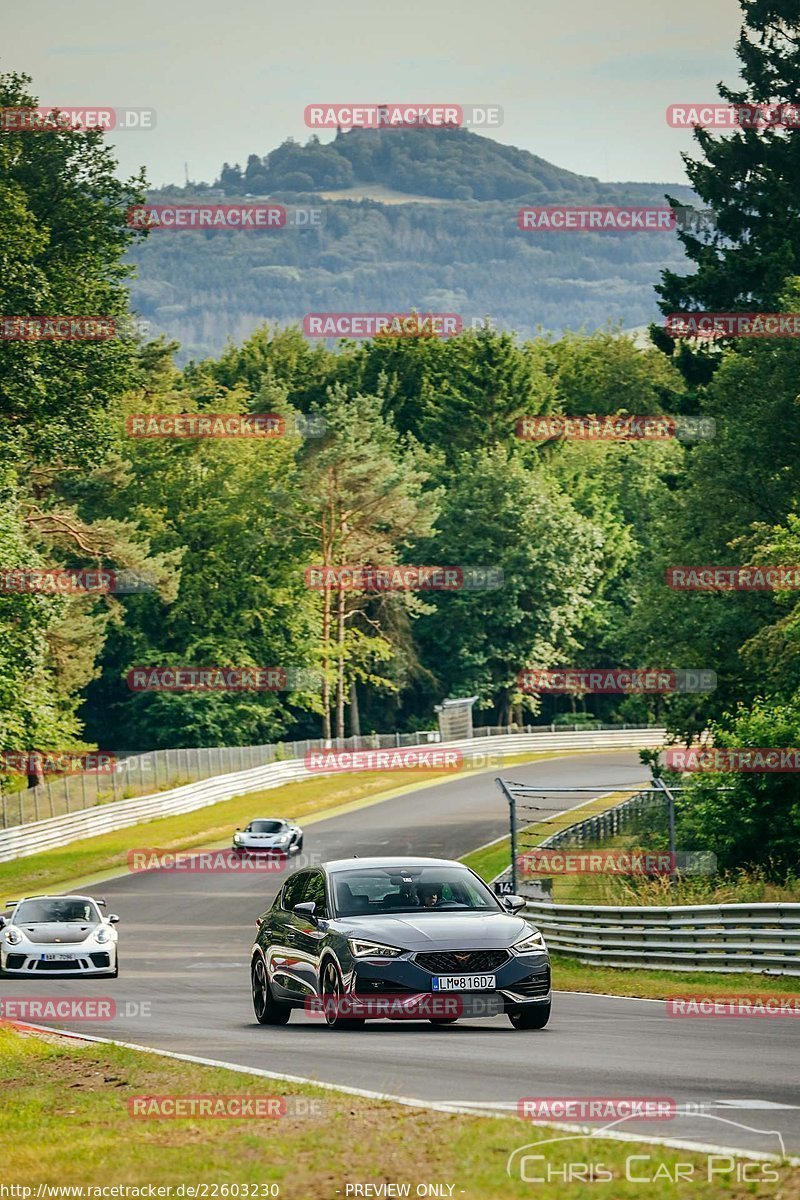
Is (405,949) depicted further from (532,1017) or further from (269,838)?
(269,838)

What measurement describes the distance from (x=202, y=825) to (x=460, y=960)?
49246 millimetres

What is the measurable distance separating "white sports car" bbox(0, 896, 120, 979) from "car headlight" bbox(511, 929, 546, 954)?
516 inches

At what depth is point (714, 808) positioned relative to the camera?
30.1 m

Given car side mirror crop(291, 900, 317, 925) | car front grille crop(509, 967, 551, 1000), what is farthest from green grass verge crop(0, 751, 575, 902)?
car front grille crop(509, 967, 551, 1000)

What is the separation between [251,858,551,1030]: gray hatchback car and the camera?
15.5 m

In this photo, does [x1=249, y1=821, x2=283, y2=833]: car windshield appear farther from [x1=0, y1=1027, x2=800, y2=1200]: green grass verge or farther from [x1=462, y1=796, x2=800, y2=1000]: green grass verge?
[x1=0, y1=1027, x2=800, y2=1200]: green grass verge

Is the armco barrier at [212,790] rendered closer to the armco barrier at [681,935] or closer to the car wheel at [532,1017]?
the armco barrier at [681,935]

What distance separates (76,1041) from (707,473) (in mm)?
36240

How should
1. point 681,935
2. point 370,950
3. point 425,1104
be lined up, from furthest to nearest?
1. point 681,935
2. point 370,950
3. point 425,1104

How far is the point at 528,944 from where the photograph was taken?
1565cm

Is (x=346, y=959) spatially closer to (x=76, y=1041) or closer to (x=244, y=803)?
(x=76, y=1041)

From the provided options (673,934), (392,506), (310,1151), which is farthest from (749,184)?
(310,1151)

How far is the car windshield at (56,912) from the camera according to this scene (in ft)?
92.7

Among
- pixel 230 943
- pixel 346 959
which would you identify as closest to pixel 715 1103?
pixel 346 959
